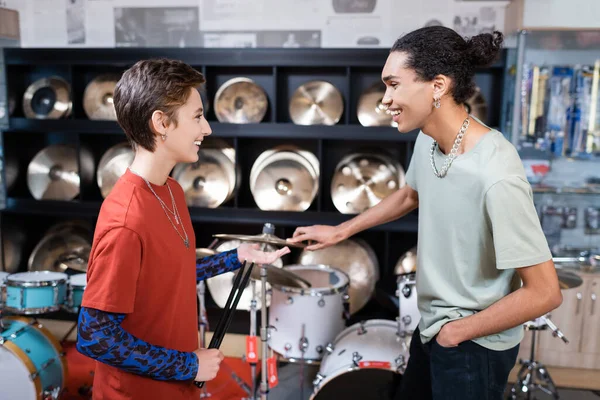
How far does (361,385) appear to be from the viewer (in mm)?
2250

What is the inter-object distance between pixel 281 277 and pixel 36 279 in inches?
54.3

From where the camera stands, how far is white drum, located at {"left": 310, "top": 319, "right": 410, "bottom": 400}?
2.23 metres

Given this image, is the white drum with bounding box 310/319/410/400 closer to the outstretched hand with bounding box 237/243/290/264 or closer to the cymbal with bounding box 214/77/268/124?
the outstretched hand with bounding box 237/243/290/264

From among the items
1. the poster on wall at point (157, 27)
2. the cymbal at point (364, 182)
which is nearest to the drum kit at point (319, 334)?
the cymbal at point (364, 182)

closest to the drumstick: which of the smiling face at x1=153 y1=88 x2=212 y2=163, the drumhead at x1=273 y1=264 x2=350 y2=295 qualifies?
the smiling face at x1=153 y1=88 x2=212 y2=163

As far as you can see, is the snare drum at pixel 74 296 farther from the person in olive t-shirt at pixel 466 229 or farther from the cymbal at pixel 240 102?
the person in olive t-shirt at pixel 466 229

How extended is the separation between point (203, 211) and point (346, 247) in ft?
3.39

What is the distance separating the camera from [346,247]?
384cm

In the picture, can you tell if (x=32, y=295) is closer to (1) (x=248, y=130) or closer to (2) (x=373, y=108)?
(1) (x=248, y=130)

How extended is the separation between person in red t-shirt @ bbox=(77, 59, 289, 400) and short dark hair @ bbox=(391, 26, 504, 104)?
1.89 feet

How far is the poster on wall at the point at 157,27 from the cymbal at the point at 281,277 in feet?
7.17

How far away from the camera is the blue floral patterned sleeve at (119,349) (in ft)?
3.99

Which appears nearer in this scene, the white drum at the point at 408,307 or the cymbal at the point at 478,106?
the white drum at the point at 408,307

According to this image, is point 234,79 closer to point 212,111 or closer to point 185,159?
point 212,111
